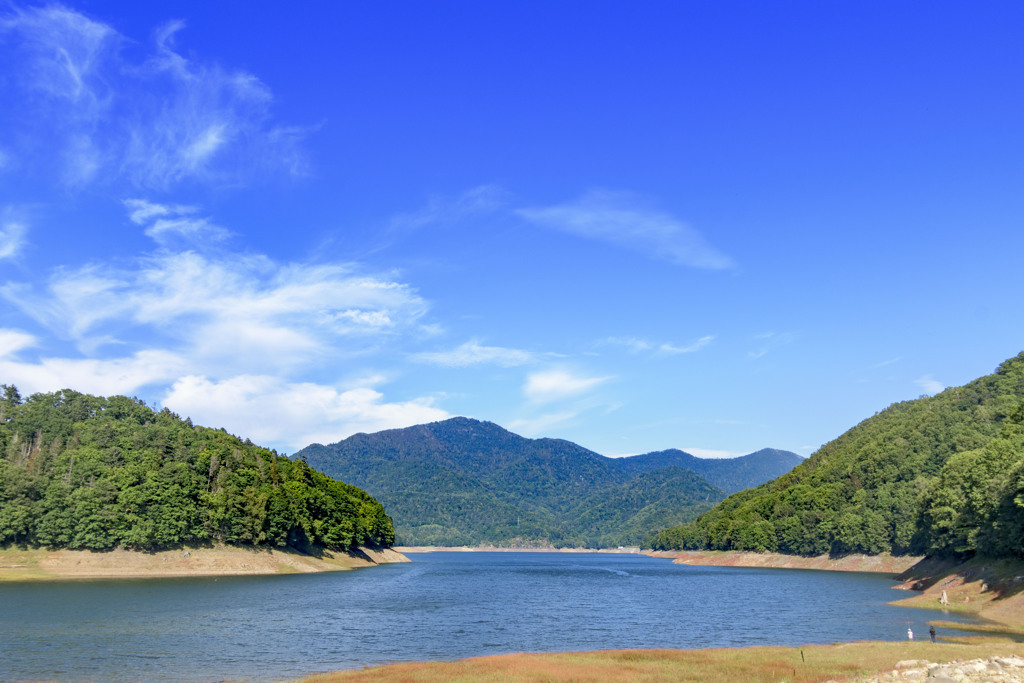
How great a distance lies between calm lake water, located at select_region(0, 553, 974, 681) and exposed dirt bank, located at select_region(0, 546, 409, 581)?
1462 centimetres

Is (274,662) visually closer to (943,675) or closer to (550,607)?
(943,675)

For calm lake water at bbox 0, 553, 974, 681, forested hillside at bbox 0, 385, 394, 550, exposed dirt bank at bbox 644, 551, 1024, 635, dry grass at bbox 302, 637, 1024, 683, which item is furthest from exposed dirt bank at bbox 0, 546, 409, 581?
exposed dirt bank at bbox 644, 551, 1024, 635

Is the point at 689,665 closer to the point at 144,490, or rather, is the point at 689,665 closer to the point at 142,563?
the point at 142,563

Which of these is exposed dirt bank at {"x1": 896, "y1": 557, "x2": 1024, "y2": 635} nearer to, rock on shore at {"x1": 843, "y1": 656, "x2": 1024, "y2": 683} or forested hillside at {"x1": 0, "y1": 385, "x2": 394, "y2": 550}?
rock on shore at {"x1": 843, "y1": 656, "x2": 1024, "y2": 683}

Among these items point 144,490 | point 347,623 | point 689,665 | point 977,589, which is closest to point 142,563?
point 144,490

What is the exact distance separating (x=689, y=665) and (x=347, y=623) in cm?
3812

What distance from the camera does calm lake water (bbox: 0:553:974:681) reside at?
48.6 m

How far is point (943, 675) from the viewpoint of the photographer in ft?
115

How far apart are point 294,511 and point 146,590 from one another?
59.0 metres

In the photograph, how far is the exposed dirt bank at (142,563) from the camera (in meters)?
119

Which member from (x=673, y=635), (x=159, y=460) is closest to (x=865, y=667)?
(x=673, y=635)

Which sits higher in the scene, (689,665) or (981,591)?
(689,665)

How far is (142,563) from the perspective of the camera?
12781 cm

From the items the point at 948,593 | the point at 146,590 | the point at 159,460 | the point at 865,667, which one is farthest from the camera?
the point at 159,460
